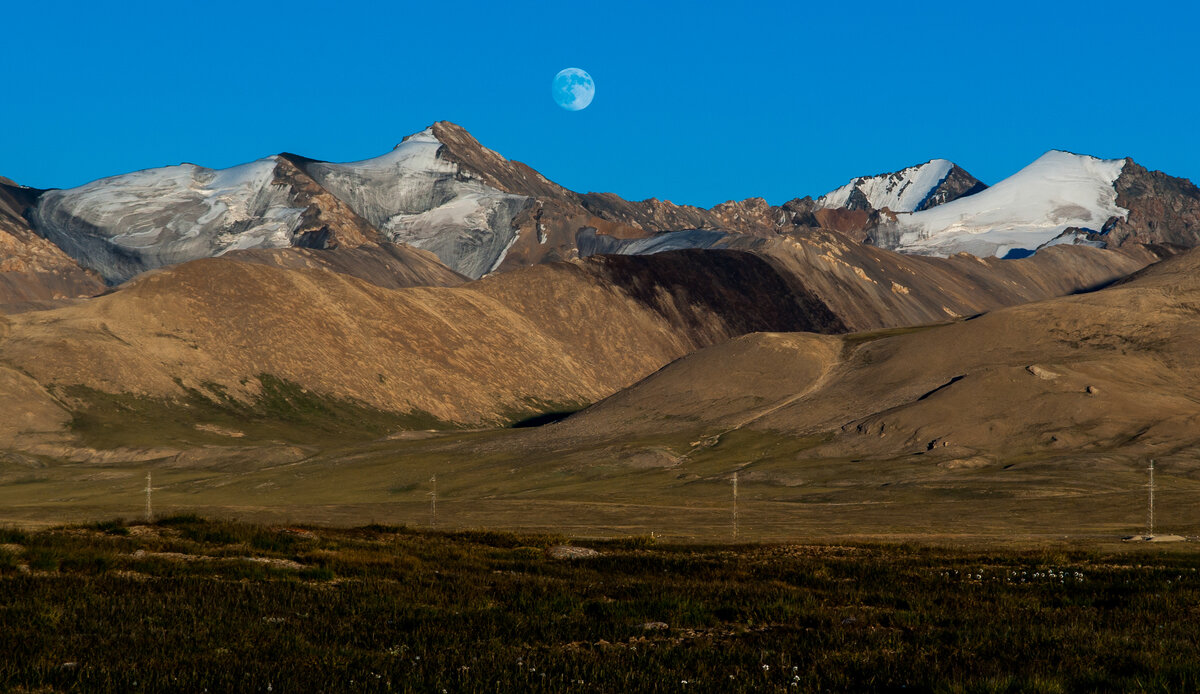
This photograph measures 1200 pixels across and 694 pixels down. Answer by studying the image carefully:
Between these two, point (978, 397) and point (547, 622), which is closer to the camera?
point (547, 622)

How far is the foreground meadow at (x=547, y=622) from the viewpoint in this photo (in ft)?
48.1

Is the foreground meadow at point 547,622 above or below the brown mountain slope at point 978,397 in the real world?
below

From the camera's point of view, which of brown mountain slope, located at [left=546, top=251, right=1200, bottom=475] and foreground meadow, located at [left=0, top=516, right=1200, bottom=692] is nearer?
foreground meadow, located at [left=0, top=516, right=1200, bottom=692]

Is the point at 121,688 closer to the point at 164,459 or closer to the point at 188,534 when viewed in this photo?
the point at 188,534

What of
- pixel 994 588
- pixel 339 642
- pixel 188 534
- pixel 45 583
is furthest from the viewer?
pixel 188 534

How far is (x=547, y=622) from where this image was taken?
62.8 feet

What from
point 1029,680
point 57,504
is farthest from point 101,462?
point 1029,680

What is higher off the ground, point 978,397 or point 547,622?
point 978,397

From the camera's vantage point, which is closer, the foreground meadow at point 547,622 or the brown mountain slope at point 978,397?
the foreground meadow at point 547,622

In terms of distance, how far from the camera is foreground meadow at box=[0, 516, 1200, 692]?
14.7m

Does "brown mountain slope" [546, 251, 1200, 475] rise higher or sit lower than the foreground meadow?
higher

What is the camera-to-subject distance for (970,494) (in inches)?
4535

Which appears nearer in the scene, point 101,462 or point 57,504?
point 57,504

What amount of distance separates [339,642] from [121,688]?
3.91 meters
